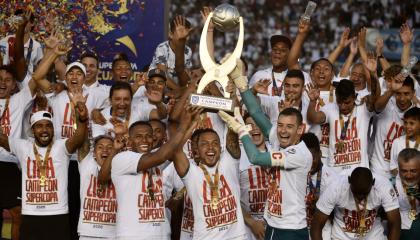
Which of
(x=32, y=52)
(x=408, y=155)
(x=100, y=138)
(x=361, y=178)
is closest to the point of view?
(x=361, y=178)

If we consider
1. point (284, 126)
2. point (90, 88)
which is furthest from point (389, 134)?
point (90, 88)

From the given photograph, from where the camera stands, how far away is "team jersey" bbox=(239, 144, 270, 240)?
969cm

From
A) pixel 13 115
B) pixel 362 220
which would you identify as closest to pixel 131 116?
pixel 13 115

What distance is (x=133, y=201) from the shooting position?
8.74m

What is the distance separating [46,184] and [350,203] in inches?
115

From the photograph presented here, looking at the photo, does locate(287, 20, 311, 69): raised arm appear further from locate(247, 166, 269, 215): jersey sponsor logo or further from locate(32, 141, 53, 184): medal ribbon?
locate(32, 141, 53, 184): medal ribbon

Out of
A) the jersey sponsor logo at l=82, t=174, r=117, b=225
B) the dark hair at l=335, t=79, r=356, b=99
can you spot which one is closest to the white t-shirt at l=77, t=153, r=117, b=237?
the jersey sponsor logo at l=82, t=174, r=117, b=225

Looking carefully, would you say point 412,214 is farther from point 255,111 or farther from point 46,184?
point 46,184

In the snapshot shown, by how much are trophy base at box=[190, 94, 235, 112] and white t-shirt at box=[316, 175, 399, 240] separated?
2193mm

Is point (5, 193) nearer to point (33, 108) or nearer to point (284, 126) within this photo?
point (33, 108)

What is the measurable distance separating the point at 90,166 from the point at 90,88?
69.0 inches

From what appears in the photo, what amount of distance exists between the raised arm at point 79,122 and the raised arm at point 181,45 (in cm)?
108

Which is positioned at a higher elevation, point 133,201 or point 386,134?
point 386,134

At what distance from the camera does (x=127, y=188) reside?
28.7 ft
